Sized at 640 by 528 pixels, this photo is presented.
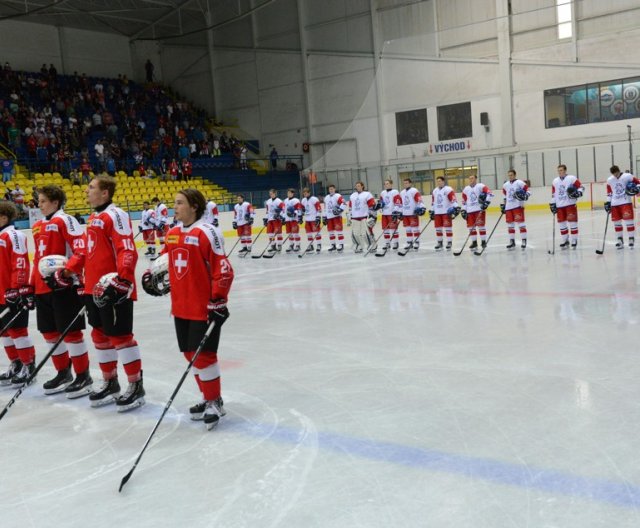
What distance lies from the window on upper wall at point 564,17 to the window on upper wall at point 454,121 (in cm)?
420

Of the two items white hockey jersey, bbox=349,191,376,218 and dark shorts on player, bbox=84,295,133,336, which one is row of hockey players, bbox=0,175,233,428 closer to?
dark shorts on player, bbox=84,295,133,336

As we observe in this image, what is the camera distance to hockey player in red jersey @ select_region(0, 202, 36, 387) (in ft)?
16.2

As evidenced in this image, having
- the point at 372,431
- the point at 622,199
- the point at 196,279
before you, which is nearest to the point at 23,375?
the point at 196,279

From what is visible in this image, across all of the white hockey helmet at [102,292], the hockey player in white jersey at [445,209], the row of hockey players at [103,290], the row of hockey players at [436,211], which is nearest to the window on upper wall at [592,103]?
the row of hockey players at [436,211]

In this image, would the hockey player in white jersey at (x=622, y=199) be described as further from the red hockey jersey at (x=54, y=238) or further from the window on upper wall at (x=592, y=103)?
the window on upper wall at (x=592, y=103)

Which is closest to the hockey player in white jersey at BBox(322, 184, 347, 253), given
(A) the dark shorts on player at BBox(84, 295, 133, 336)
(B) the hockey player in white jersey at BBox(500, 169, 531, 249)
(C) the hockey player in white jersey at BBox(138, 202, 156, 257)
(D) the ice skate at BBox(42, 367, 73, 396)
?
(B) the hockey player in white jersey at BBox(500, 169, 531, 249)

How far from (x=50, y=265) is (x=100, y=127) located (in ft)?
79.0

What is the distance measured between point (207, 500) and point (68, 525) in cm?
59

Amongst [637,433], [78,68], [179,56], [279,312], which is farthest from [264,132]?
[637,433]

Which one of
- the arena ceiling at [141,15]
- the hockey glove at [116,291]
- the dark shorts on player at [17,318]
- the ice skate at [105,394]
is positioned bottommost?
the ice skate at [105,394]

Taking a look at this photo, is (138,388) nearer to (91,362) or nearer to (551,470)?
(91,362)

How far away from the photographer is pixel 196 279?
399cm

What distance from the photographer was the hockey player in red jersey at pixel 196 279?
A: 397 cm

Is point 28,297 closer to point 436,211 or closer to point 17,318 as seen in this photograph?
point 17,318
